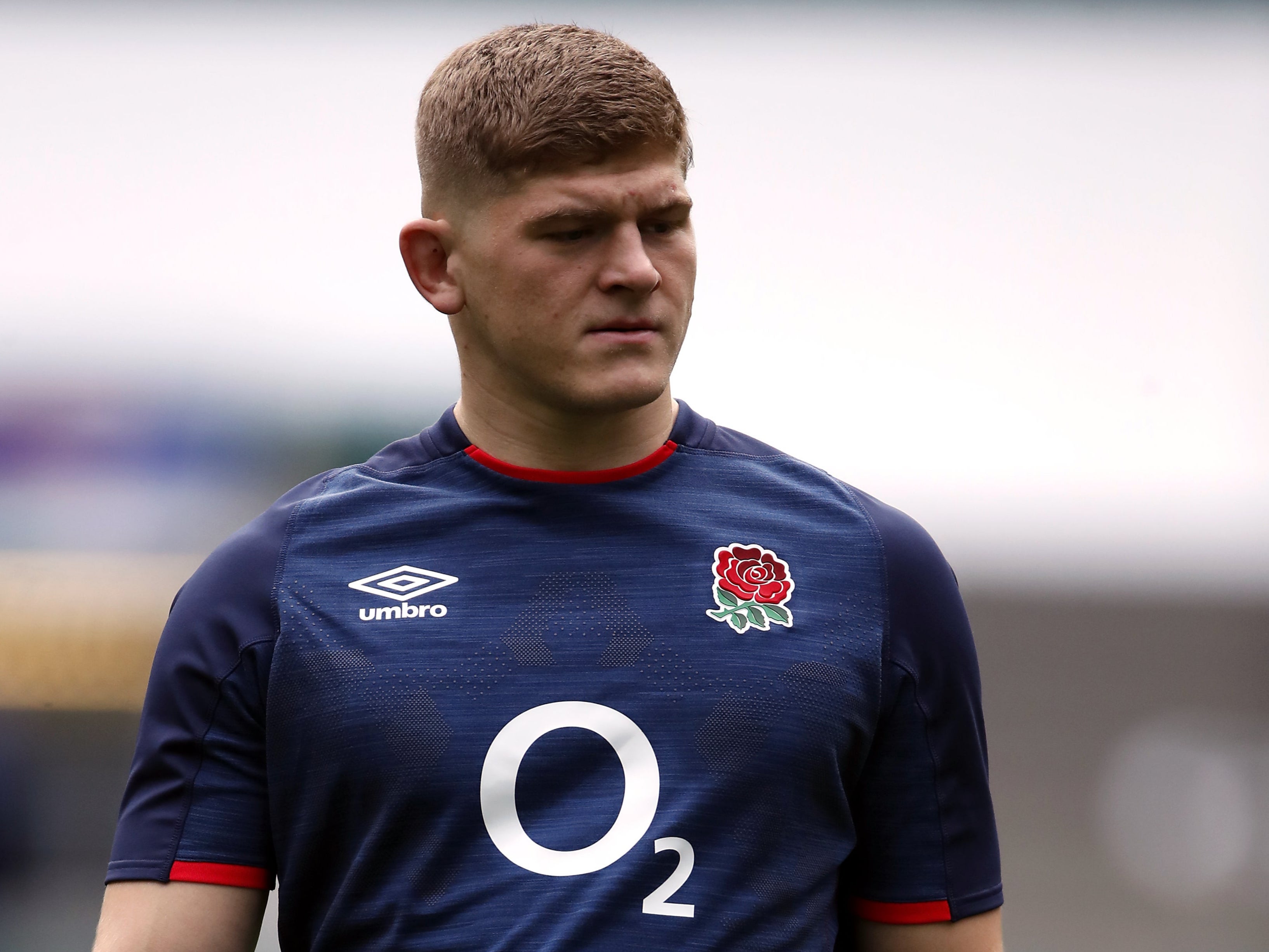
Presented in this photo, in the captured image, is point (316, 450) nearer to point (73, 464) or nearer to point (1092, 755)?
point (73, 464)

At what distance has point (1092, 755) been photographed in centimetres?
794

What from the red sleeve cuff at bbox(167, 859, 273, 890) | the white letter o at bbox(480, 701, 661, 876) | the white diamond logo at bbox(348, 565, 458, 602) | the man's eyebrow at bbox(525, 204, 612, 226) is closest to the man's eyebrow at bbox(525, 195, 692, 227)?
the man's eyebrow at bbox(525, 204, 612, 226)

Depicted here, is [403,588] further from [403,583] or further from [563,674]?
[563,674]

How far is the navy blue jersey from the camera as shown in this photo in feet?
4.41

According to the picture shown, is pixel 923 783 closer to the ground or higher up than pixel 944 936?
higher up

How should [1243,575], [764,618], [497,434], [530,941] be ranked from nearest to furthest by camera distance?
[530,941] < [764,618] < [497,434] < [1243,575]

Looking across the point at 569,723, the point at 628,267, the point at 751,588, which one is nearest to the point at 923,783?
the point at 751,588

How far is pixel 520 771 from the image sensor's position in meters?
1.37

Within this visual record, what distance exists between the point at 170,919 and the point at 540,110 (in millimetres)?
900

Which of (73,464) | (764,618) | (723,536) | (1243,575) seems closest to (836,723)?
(764,618)

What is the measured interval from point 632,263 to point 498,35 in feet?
1.20

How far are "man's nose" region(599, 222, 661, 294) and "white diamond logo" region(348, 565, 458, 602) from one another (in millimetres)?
356

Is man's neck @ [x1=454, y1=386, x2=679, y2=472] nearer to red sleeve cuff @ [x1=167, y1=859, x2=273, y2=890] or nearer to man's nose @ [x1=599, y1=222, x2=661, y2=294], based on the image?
A: man's nose @ [x1=599, y1=222, x2=661, y2=294]

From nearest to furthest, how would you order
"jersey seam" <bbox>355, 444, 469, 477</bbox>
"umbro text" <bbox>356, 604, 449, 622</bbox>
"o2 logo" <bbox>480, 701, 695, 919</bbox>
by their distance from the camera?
1. "o2 logo" <bbox>480, 701, 695, 919</bbox>
2. "umbro text" <bbox>356, 604, 449, 622</bbox>
3. "jersey seam" <bbox>355, 444, 469, 477</bbox>
